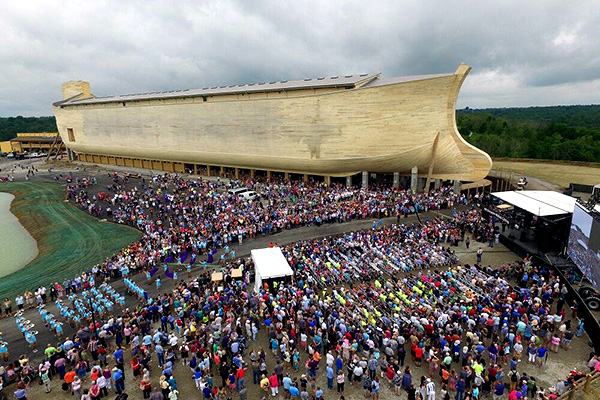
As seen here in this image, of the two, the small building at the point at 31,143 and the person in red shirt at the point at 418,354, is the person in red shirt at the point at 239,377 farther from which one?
the small building at the point at 31,143

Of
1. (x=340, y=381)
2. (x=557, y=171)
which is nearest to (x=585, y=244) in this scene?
(x=340, y=381)

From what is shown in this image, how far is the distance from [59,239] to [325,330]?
26846 mm

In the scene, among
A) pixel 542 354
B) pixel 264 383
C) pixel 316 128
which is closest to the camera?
pixel 264 383

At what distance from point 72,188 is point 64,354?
41009mm

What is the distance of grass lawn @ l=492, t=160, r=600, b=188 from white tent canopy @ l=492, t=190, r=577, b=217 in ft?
89.7

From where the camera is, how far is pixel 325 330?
1228 centimetres

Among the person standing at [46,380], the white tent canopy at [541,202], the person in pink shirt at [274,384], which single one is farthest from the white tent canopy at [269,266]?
the white tent canopy at [541,202]

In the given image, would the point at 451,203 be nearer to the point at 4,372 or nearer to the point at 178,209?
the point at 178,209

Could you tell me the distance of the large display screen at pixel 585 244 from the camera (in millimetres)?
14828

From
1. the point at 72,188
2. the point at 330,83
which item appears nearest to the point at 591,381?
the point at 330,83

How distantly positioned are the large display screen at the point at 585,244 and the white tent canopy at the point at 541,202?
198 cm

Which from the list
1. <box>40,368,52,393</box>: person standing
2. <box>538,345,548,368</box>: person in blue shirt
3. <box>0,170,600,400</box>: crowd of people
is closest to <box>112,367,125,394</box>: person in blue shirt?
<box>0,170,600,400</box>: crowd of people

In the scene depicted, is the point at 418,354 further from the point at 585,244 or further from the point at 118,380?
the point at 585,244

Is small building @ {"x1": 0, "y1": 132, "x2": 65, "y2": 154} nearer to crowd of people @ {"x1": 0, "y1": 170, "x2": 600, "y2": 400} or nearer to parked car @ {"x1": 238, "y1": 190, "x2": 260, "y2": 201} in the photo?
parked car @ {"x1": 238, "y1": 190, "x2": 260, "y2": 201}
